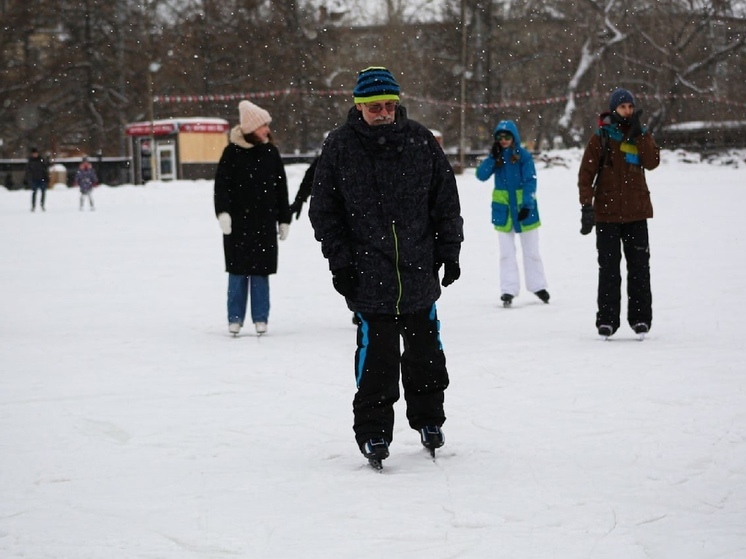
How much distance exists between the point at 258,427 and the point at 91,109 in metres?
44.0

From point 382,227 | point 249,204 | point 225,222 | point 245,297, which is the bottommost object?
point 245,297

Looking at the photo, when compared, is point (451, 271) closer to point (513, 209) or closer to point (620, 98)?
point (620, 98)

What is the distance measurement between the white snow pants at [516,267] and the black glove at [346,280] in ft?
17.6

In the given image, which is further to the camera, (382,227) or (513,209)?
(513,209)

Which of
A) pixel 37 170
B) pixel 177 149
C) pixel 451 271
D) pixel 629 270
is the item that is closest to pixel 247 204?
pixel 629 270

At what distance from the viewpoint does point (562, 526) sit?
3635 mm

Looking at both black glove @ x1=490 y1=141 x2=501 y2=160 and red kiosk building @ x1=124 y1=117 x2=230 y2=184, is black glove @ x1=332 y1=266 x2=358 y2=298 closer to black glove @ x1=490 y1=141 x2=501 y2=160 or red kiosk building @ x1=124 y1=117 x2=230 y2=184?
black glove @ x1=490 y1=141 x2=501 y2=160

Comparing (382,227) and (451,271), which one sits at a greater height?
(382,227)

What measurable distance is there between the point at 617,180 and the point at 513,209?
Result: 2.40 m

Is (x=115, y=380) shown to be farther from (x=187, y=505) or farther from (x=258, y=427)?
(x=187, y=505)

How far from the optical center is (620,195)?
7.45m

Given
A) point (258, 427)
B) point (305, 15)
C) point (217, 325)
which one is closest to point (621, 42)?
point (305, 15)

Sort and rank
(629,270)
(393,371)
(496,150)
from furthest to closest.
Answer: (496,150), (629,270), (393,371)

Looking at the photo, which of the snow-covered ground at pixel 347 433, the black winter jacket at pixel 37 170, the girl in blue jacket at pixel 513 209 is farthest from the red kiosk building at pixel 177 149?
the girl in blue jacket at pixel 513 209
